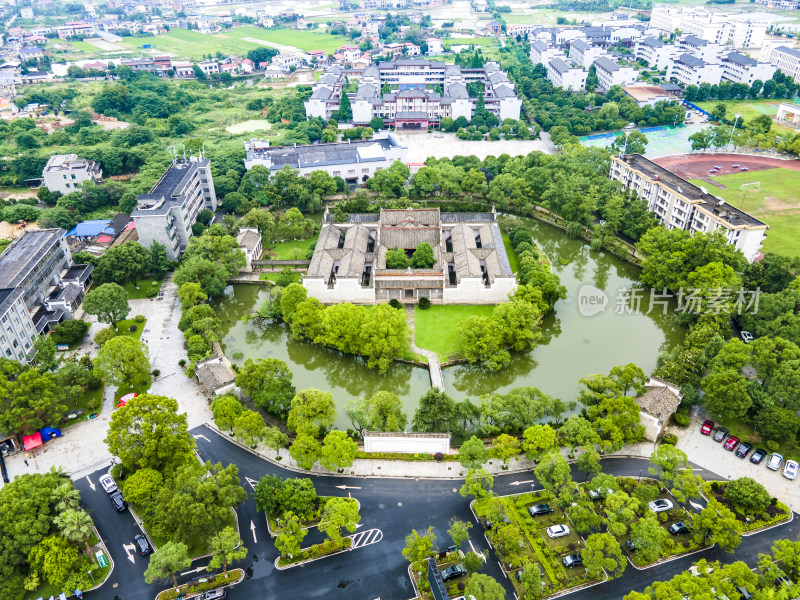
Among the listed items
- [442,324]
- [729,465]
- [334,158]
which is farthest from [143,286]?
[729,465]

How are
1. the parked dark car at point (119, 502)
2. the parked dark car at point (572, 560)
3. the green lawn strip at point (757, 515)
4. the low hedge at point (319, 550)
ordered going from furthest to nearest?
the parked dark car at point (119, 502) → the green lawn strip at point (757, 515) → the low hedge at point (319, 550) → the parked dark car at point (572, 560)

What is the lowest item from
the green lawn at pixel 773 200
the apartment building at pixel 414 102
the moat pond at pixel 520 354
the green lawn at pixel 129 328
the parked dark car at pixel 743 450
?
the moat pond at pixel 520 354

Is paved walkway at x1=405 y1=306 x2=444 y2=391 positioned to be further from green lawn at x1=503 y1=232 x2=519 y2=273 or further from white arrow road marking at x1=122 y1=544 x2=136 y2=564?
white arrow road marking at x1=122 y1=544 x2=136 y2=564

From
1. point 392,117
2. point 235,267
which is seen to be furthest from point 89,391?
point 392,117

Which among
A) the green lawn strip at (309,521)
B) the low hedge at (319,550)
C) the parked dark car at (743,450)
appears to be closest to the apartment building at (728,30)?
the parked dark car at (743,450)

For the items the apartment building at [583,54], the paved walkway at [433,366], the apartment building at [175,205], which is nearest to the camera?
the paved walkway at [433,366]

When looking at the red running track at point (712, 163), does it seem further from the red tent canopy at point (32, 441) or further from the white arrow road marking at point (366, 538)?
the red tent canopy at point (32, 441)

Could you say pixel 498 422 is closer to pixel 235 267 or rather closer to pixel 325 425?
pixel 325 425
